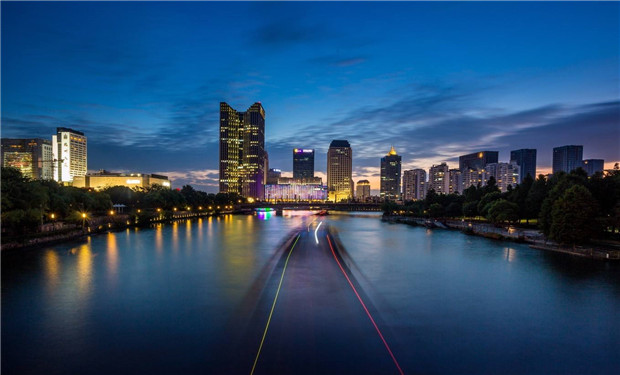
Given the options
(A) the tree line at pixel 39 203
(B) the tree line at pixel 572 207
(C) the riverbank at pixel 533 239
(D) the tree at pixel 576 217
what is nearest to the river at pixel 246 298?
(C) the riverbank at pixel 533 239

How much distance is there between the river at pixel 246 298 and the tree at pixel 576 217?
364 cm

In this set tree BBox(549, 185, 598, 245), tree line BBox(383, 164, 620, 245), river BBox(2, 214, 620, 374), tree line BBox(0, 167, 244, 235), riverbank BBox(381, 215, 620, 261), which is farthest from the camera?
tree line BBox(0, 167, 244, 235)

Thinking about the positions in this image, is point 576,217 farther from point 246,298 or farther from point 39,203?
point 39,203

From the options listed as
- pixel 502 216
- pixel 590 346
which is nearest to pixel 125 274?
pixel 590 346

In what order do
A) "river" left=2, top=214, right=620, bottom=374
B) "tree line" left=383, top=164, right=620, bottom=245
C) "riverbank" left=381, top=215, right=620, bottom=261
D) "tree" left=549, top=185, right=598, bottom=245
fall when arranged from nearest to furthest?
"river" left=2, top=214, right=620, bottom=374 → "riverbank" left=381, top=215, right=620, bottom=261 → "tree" left=549, top=185, right=598, bottom=245 → "tree line" left=383, top=164, right=620, bottom=245

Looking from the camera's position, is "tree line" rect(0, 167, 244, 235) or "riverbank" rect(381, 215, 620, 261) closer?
"riverbank" rect(381, 215, 620, 261)

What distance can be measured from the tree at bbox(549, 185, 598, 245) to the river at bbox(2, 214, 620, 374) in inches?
143

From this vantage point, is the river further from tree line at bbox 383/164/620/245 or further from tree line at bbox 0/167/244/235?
tree line at bbox 0/167/244/235

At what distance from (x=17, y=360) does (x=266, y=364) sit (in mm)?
12024

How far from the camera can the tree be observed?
42781 millimetres

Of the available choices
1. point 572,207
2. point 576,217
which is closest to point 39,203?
point 572,207

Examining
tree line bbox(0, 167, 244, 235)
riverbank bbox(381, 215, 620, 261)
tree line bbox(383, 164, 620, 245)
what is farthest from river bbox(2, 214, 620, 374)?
tree line bbox(0, 167, 244, 235)

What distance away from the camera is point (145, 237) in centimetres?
6253

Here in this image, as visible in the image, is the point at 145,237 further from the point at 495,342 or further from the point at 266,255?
the point at 495,342
